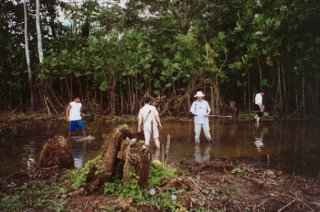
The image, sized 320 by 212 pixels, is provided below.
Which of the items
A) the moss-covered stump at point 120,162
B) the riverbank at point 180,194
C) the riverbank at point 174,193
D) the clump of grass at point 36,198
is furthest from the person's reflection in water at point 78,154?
the moss-covered stump at point 120,162

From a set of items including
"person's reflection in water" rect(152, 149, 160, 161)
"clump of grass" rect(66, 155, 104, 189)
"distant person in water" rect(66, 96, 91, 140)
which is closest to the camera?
"clump of grass" rect(66, 155, 104, 189)

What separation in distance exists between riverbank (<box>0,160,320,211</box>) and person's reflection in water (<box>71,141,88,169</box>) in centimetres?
187

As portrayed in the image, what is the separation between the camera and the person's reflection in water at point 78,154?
35.6 ft

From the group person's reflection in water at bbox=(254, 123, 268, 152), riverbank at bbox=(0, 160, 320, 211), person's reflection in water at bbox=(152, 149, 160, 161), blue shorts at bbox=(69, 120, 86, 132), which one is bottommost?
riverbank at bbox=(0, 160, 320, 211)

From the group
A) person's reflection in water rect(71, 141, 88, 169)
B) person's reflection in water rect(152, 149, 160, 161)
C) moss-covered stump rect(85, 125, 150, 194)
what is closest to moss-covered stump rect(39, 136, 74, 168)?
person's reflection in water rect(71, 141, 88, 169)

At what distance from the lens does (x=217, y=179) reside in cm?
858

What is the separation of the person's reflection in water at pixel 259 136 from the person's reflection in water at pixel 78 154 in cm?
478

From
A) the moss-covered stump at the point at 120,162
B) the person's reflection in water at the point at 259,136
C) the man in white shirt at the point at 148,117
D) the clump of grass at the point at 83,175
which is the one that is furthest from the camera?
the person's reflection in water at the point at 259,136

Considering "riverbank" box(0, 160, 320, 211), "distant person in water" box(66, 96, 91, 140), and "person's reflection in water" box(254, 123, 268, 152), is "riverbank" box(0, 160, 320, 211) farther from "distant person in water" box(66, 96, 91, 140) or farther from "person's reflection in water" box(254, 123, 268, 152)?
"distant person in water" box(66, 96, 91, 140)

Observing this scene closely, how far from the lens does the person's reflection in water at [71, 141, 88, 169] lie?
10856mm

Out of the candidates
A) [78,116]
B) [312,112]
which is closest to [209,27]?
[312,112]

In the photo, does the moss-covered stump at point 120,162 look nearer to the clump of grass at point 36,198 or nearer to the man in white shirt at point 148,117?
the clump of grass at point 36,198

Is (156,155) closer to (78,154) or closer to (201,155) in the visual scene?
(201,155)

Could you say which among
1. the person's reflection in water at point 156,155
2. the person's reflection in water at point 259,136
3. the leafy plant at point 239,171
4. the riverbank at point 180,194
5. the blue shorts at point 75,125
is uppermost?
the blue shorts at point 75,125
